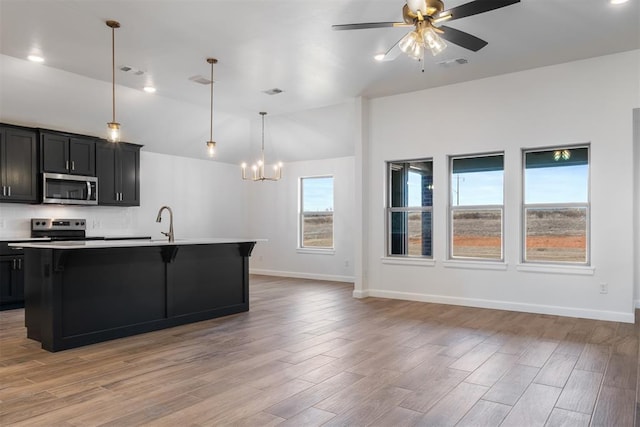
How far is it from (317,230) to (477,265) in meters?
4.00

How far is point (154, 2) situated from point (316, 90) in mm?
2944

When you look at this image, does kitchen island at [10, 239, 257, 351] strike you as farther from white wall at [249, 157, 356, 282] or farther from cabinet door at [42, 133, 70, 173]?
white wall at [249, 157, 356, 282]

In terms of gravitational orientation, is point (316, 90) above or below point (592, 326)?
above

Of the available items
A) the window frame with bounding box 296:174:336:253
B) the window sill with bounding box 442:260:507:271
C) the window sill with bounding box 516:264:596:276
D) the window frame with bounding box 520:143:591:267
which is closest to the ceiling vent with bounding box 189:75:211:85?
the window frame with bounding box 296:174:336:253

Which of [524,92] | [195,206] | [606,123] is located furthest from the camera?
[195,206]

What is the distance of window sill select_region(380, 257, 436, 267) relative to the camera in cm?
638

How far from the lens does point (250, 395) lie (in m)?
2.92

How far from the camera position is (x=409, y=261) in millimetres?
6539

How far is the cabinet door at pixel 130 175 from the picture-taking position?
7.52m

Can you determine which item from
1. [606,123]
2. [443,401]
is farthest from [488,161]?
[443,401]

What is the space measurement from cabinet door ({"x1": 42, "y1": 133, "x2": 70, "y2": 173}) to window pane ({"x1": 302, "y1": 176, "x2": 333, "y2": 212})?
4.50m

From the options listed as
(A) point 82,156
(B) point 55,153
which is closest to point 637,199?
(A) point 82,156

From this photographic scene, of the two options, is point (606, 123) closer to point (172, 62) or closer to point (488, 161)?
point (488, 161)

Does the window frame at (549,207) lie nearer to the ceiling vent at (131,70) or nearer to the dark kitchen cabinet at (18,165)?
the ceiling vent at (131,70)
